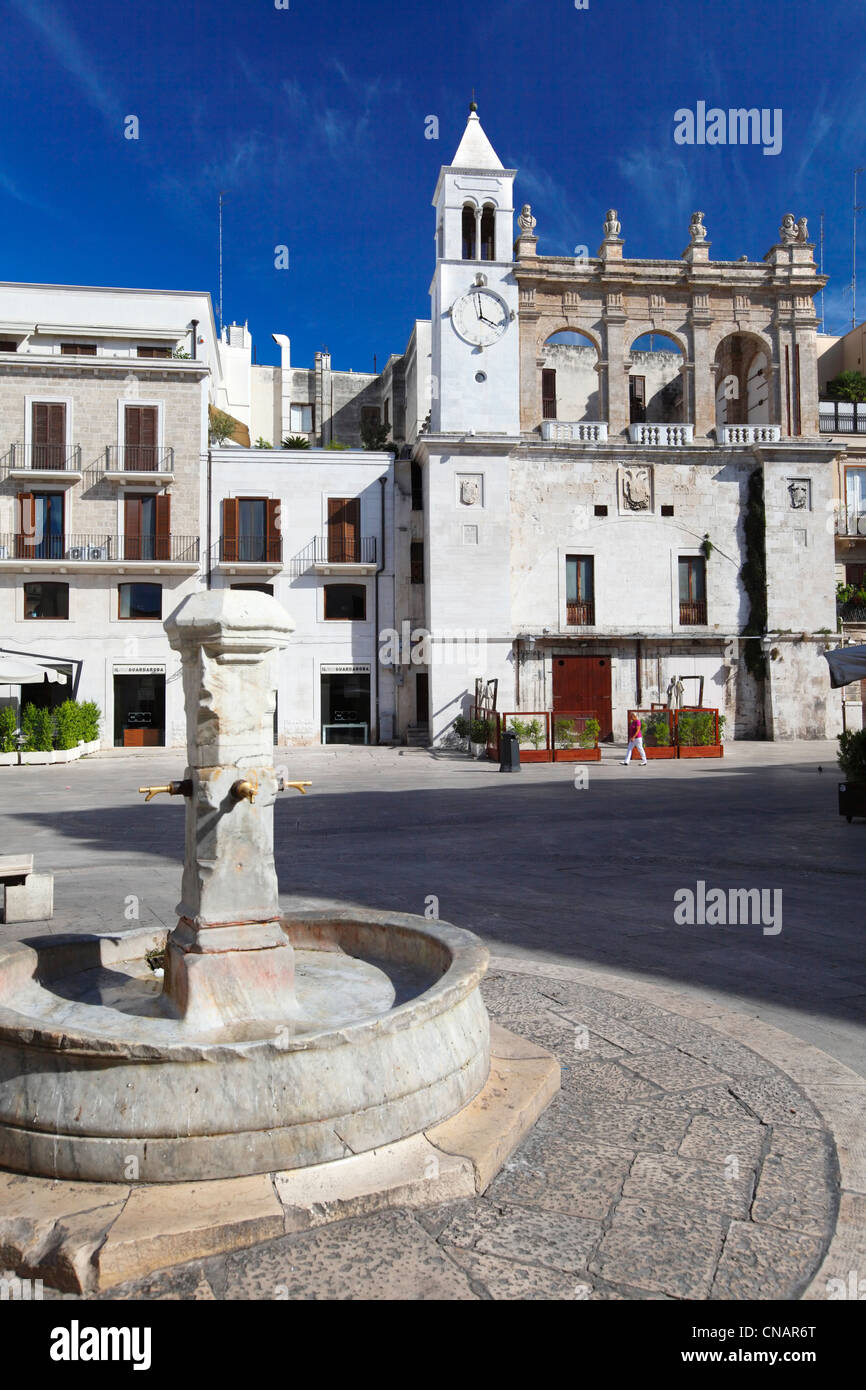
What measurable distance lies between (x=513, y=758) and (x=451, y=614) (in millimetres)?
7689

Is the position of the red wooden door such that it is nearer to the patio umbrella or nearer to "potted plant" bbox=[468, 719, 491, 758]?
"potted plant" bbox=[468, 719, 491, 758]

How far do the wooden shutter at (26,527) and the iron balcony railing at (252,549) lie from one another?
5383mm

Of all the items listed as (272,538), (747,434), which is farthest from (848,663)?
(272,538)

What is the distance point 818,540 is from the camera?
97.1ft

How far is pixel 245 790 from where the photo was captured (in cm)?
377

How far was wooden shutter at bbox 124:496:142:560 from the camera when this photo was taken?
27734 millimetres

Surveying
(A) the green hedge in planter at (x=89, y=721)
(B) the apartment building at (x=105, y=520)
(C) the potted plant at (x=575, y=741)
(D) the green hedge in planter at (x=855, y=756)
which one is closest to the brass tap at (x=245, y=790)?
(D) the green hedge in planter at (x=855, y=756)

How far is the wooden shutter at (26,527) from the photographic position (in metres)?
27.1

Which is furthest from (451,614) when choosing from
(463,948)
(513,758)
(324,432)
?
(463,948)

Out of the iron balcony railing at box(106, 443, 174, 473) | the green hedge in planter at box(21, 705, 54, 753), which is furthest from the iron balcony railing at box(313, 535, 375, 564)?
the green hedge in planter at box(21, 705, 54, 753)

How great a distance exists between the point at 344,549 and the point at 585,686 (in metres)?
8.51

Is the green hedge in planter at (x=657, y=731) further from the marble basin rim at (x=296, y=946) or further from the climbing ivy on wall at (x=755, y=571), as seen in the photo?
the marble basin rim at (x=296, y=946)
